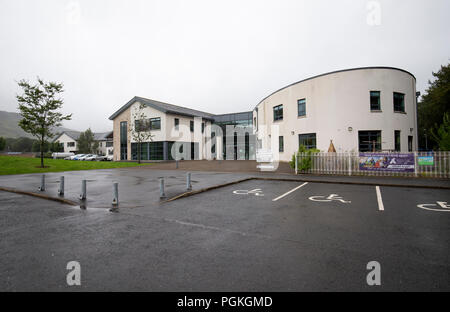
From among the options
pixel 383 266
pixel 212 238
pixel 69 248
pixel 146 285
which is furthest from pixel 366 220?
pixel 69 248


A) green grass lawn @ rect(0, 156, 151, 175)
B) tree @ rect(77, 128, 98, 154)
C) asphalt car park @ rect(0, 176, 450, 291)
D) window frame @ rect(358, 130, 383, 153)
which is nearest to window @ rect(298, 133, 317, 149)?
window frame @ rect(358, 130, 383, 153)

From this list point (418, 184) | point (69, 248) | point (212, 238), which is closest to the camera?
point (69, 248)

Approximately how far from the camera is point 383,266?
10.0 feet

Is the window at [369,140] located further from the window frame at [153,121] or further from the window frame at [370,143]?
the window frame at [153,121]

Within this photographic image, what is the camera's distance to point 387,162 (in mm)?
13203

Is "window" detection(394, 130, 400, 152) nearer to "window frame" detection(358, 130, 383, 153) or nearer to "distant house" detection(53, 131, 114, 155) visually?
"window frame" detection(358, 130, 383, 153)

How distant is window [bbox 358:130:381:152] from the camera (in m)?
19.1

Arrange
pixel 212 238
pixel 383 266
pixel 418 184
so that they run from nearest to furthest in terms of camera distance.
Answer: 1. pixel 383 266
2. pixel 212 238
3. pixel 418 184

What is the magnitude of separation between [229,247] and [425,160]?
14711 mm

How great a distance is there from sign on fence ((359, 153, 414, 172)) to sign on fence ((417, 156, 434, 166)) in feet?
1.22

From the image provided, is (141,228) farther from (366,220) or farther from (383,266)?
(366,220)

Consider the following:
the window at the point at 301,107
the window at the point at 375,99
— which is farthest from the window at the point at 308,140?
the window at the point at 375,99

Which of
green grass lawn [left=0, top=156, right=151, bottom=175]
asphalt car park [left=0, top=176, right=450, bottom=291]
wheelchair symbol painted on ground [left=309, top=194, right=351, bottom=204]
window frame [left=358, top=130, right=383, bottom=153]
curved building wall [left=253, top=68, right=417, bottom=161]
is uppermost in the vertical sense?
curved building wall [left=253, top=68, right=417, bottom=161]
